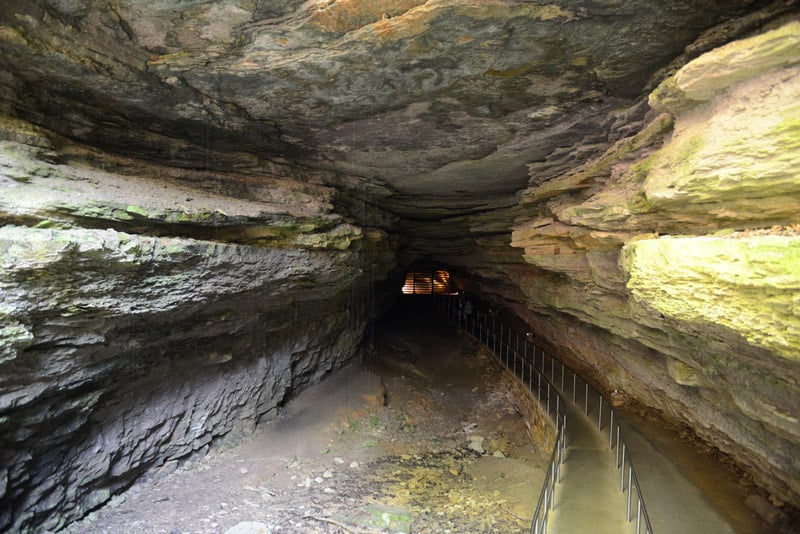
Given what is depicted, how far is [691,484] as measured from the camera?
335 inches

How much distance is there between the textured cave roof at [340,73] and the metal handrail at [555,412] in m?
5.76

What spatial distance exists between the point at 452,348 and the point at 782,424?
13126 mm

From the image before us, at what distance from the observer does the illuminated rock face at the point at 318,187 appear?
5.22m

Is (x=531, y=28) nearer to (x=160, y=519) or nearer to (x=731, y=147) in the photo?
(x=731, y=147)

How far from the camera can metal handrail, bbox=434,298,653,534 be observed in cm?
699

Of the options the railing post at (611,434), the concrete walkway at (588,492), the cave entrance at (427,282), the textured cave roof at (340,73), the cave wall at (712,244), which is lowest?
the concrete walkway at (588,492)

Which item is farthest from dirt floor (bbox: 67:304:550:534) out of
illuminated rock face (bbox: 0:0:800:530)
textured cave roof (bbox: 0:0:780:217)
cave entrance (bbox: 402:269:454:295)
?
cave entrance (bbox: 402:269:454:295)

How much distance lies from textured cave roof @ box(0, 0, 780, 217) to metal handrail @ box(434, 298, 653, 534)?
576cm

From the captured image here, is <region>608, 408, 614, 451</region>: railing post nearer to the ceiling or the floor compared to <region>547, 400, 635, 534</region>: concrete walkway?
nearer to the ceiling

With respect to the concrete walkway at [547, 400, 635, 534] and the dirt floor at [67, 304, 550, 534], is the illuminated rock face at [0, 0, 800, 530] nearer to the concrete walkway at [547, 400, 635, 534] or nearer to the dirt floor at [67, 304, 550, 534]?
the dirt floor at [67, 304, 550, 534]

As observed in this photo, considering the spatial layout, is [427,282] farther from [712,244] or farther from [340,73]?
[712,244]

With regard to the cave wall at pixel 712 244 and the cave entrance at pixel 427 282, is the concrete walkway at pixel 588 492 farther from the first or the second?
the cave entrance at pixel 427 282

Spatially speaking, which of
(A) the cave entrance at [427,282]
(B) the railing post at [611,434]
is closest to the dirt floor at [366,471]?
(B) the railing post at [611,434]

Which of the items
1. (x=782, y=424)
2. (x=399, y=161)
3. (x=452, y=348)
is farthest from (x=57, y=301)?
(x=452, y=348)
